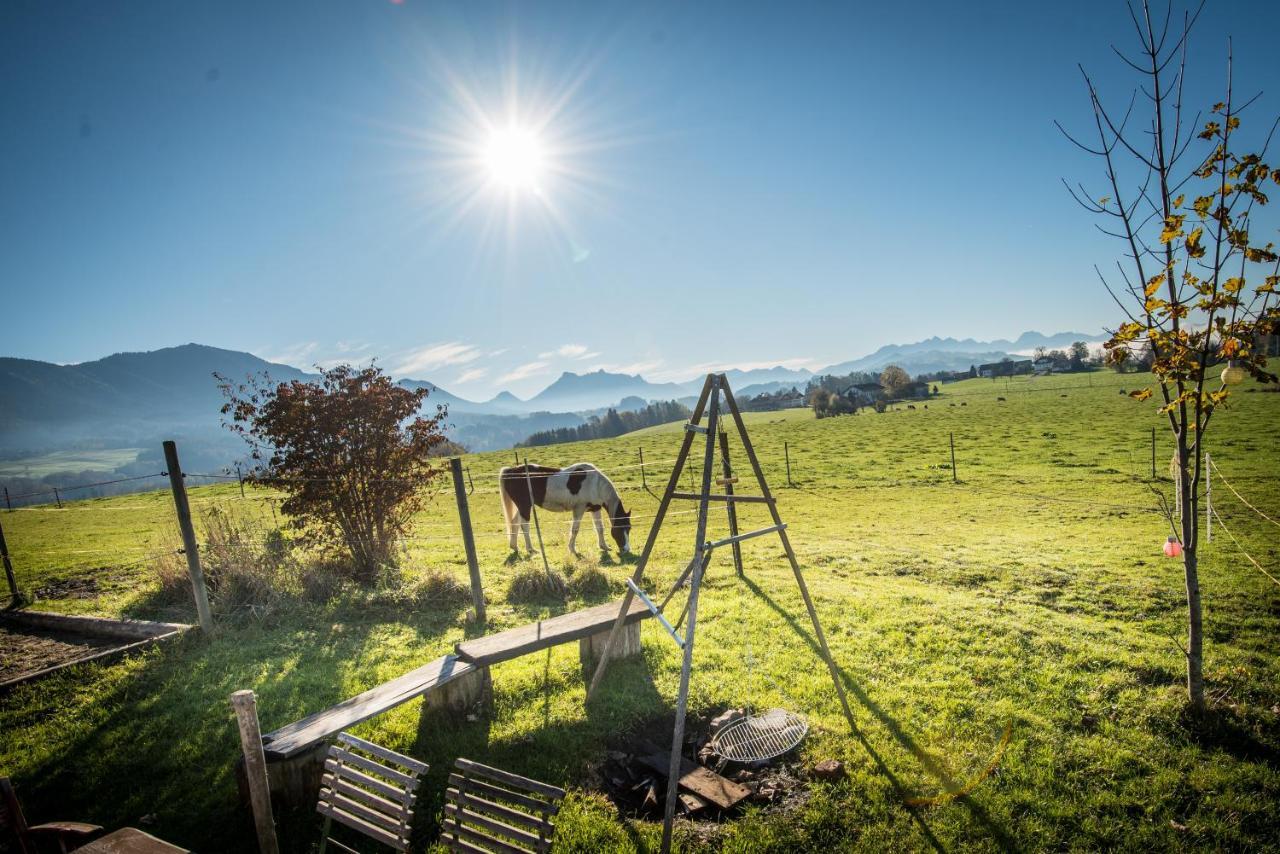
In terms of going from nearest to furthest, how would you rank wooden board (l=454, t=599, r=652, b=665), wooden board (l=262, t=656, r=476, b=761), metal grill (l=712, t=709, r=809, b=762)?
wooden board (l=262, t=656, r=476, b=761) → metal grill (l=712, t=709, r=809, b=762) → wooden board (l=454, t=599, r=652, b=665)

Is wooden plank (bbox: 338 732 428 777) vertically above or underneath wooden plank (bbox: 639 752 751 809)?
above

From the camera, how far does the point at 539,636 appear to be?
6.78 metres

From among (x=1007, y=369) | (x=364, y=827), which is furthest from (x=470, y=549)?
(x=1007, y=369)

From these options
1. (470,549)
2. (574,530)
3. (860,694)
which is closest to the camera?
(860,694)

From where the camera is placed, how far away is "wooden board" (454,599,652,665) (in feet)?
20.9

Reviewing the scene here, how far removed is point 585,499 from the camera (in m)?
14.2

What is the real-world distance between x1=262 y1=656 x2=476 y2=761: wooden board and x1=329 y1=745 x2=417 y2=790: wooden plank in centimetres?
65

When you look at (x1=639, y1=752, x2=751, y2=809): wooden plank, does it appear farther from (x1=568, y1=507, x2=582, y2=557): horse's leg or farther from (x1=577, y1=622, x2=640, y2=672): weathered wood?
(x1=568, y1=507, x2=582, y2=557): horse's leg

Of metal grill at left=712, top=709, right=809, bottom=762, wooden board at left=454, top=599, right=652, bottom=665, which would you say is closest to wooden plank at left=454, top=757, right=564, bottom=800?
metal grill at left=712, top=709, right=809, bottom=762

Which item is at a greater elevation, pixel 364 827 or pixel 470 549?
pixel 470 549

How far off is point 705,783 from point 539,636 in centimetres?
265

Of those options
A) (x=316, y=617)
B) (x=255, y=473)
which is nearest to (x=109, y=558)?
(x=255, y=473)

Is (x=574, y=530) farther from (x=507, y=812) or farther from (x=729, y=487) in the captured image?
(x=507, y=812)

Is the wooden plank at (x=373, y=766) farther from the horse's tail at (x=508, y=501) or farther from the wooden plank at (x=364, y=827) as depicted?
the horse's tail at (x=508, y=501)
